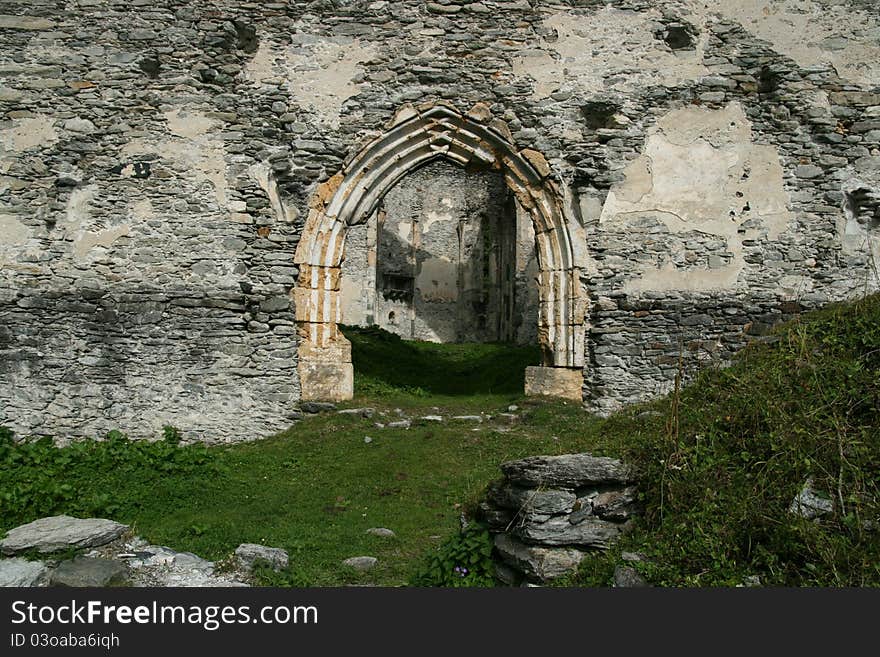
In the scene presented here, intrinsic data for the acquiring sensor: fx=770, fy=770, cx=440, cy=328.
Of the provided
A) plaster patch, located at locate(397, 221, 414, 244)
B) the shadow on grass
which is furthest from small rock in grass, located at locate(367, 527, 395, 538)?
plaster patch, located at locate(397, 221, 414, 244)

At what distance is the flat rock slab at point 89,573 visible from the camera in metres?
4.53

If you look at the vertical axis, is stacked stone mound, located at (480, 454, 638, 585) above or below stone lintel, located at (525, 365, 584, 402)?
below

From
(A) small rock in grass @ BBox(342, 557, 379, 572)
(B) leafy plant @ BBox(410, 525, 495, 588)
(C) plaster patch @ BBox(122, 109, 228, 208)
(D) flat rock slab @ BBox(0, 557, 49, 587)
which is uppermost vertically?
(C) plaster patch @ BBox(122, 109, 228, 208)

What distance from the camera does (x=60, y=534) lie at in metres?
5.16

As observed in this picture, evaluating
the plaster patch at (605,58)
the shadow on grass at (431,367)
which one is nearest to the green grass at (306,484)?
the shadow on grass at (431,367)

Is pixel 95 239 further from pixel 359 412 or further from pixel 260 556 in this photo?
pixel 260 556

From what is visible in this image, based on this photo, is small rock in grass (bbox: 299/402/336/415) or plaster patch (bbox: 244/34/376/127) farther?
plaster patch (bbox: 244/34/376/127)

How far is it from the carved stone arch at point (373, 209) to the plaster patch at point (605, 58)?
0.83m

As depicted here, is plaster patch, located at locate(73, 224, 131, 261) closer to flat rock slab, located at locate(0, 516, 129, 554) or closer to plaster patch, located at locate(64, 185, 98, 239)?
plaster patch, located at locate(64, 185, 98, 239)

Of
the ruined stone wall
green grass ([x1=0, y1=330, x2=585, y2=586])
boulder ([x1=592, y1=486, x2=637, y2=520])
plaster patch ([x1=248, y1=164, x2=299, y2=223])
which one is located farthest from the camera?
plaster patch ([x1=248, y1=164, x2=299, y2=223])

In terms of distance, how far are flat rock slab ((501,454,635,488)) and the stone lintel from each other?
4544 mm

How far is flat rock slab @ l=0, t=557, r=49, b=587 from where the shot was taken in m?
4.52

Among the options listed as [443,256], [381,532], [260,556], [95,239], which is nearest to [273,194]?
[95,239]

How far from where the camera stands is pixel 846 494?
3.89m
